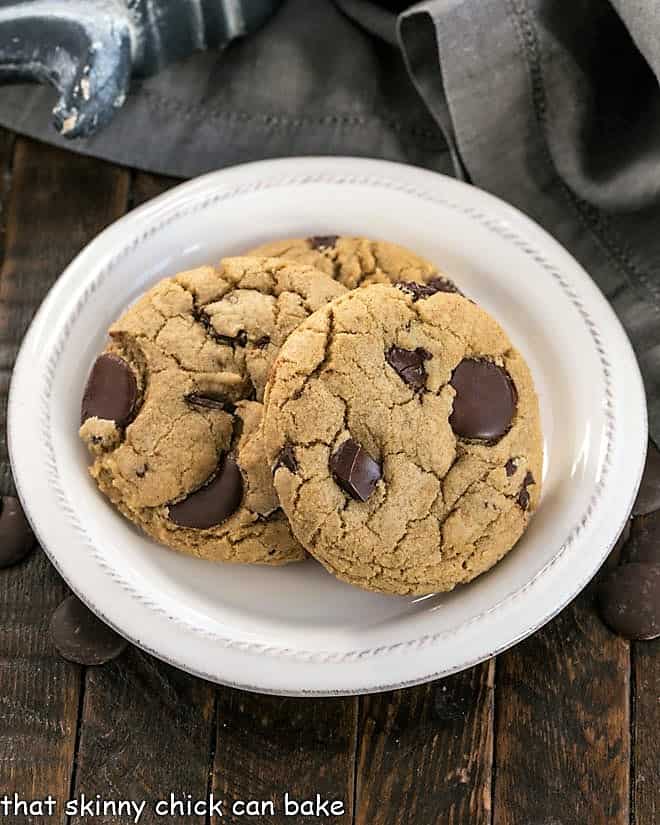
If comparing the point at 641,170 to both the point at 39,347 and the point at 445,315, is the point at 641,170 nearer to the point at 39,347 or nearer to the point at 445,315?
the point at 445,315

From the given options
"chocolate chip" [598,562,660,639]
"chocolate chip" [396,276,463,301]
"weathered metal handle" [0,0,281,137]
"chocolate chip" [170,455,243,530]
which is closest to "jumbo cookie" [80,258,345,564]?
"chocolate chip" [170,455,243,530]

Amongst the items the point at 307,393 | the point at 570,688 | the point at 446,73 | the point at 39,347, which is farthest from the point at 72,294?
the point at 570,688

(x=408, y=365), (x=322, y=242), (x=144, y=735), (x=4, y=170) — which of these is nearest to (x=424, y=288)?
(x=408, y=365)

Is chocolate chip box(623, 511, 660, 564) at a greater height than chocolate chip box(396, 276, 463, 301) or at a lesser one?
lesser

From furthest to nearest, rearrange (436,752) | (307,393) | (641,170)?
(641,170)
(436,752)
(307,393)

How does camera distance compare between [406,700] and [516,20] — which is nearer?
[406,700]

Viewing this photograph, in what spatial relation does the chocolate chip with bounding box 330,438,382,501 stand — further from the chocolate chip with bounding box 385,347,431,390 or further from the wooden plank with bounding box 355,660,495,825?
the wooden plank with bounding box 355,660,495,825

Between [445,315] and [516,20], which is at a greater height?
[516,20]
